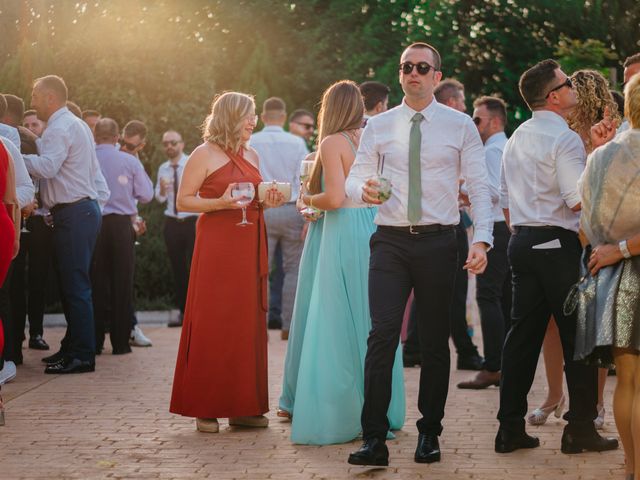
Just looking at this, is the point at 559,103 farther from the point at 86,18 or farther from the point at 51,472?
the point at 86,18

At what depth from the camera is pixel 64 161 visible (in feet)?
36.1

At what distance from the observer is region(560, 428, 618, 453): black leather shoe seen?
24.2 ft

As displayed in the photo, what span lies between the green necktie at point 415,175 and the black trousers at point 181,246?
820cm

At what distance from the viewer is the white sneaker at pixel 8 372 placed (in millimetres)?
10250

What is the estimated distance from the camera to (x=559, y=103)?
745cm

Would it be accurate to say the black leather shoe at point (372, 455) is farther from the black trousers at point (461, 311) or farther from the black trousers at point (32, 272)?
the black trousers at point (32, 272)

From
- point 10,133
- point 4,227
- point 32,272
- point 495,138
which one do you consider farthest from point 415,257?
point 32,272

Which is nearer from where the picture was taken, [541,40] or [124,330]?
[124,330]

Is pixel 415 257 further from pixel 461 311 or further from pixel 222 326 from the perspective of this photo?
pixel 461 311

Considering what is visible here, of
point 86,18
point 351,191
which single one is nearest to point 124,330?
point 351,191

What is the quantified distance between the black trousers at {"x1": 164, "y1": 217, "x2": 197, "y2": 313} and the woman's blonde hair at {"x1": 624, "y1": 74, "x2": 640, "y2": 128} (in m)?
9.42

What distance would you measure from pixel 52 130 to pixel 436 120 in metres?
4.80

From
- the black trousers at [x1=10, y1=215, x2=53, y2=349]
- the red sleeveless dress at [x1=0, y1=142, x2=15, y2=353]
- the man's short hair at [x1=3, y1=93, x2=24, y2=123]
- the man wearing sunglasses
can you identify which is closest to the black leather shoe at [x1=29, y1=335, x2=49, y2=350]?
the black trousers at [x1=10, y1=215, x2=53, y2=349]

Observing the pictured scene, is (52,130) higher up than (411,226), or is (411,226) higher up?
(52,130)
